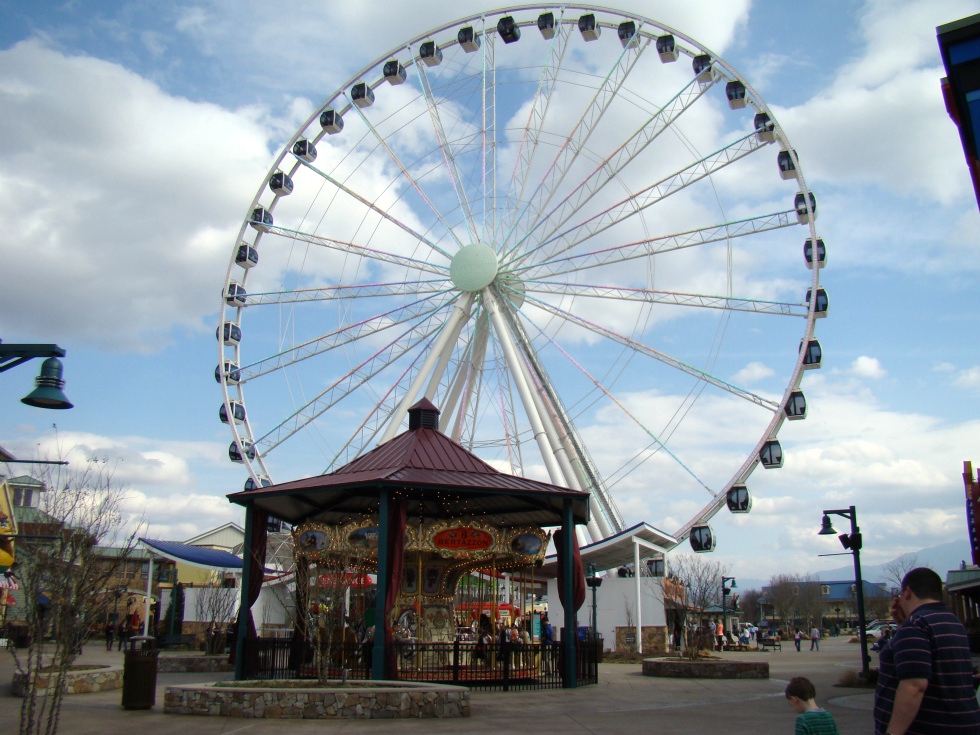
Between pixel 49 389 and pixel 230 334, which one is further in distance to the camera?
pixel 230 334

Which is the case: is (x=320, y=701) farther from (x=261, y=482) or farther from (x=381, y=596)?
(x=261, y=482)

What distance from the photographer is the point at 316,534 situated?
2150 cm

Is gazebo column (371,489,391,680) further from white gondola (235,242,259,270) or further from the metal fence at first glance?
white gondola (235,242,259,270)

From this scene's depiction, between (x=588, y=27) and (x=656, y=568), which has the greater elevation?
(x=588, y=27)

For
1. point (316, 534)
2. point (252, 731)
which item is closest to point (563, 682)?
point (316, 534)

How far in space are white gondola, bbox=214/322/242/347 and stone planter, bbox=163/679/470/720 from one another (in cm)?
1925

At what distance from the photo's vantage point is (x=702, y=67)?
1143 inches

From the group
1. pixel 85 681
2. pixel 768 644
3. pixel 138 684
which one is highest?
pixel 138 684

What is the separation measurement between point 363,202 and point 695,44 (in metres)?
12.2

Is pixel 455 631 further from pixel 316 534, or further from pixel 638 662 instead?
pixel 638 662

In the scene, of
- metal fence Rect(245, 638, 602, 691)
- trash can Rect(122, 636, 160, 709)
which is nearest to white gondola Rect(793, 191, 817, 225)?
metal fence Rect(245, 638, 602, 691)

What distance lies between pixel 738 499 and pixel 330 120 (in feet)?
62.8

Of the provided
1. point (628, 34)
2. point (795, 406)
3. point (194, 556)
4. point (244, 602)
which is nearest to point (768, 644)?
point (795, 406)

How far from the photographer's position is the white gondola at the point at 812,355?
27.4m
